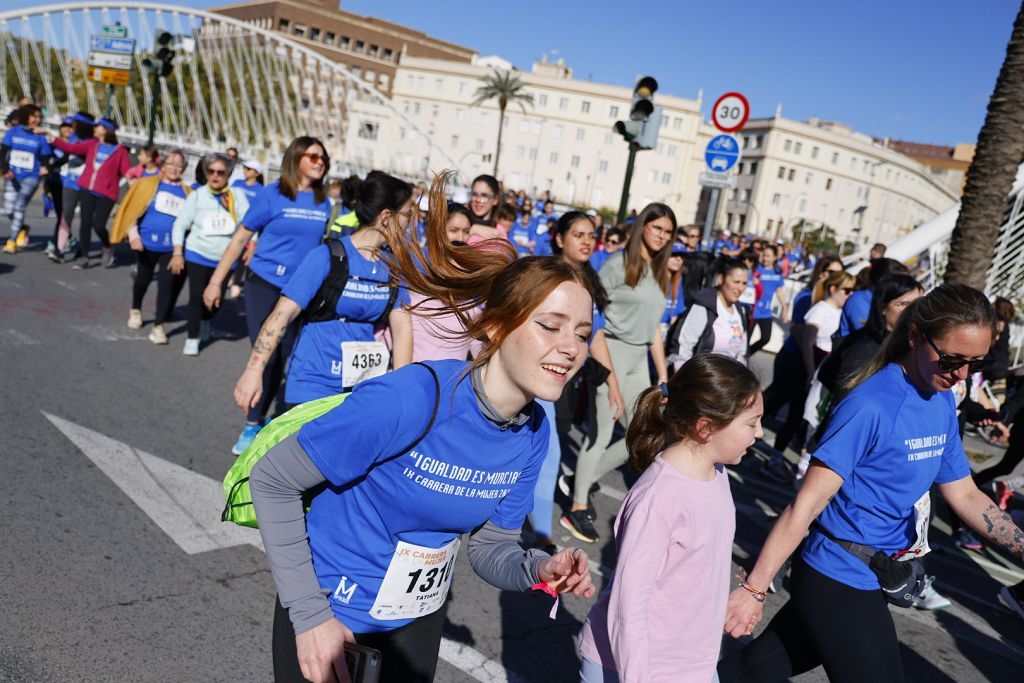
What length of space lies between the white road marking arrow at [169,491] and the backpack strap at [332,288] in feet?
4.20

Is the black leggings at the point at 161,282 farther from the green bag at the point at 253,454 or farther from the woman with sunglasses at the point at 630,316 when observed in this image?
the green bag at the point at 253,454

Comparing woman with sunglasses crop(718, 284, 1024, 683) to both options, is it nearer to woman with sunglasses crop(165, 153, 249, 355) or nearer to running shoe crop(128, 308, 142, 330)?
woman with sunglasses crop(165, 153, 249, 355)

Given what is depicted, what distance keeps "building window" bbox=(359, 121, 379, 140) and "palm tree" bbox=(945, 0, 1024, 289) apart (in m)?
91.6

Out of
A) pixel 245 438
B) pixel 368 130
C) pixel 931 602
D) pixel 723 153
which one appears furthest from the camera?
pixel 368 130

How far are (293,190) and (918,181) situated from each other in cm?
11495

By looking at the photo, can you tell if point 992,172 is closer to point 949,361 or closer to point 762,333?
point 762,333

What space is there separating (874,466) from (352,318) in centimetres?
265

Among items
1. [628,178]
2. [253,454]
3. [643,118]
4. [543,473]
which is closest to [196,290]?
[628,178]

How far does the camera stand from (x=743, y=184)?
97188mm

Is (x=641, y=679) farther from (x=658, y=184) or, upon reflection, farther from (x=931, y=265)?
(x=658, y=184)

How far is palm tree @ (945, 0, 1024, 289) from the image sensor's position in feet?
27.0

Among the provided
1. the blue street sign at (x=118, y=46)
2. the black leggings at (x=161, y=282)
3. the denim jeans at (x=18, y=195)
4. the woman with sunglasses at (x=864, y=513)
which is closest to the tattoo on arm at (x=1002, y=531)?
the woman with sunglasses at (x=864, y=513)

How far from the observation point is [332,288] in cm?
414

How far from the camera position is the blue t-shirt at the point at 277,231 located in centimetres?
586
